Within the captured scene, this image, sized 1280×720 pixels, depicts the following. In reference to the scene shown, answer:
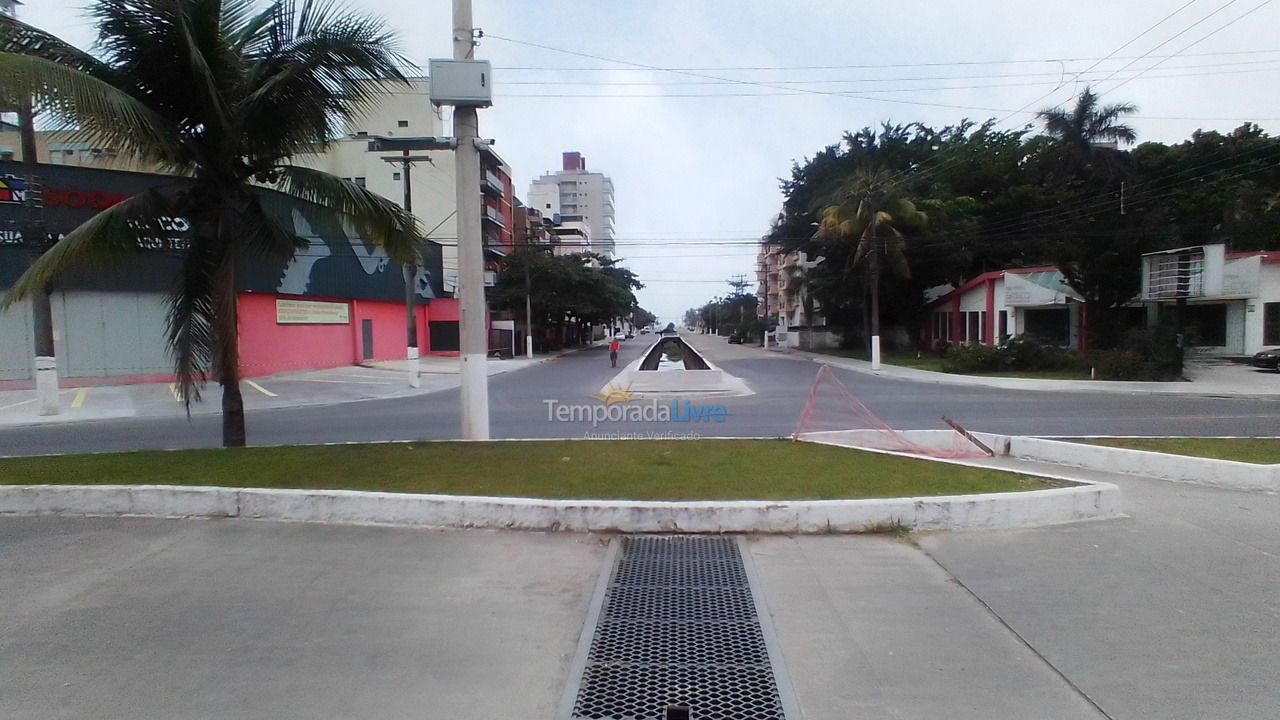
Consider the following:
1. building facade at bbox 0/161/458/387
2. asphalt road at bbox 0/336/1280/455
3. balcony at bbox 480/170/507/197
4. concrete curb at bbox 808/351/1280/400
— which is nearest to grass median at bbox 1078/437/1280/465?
asphalt road at bbox 0/336/1280/455

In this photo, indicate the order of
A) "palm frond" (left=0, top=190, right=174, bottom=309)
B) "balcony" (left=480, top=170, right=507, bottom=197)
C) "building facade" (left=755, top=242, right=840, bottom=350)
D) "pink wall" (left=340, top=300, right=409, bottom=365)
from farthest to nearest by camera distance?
"balcony" (left=480, top=170, right=507, bottom=197) → "building facade" (left=755, top=242, right=840, bottom=350) → "pink wall" (left=340, top=300, right=409, bottom=365) → "palm frond" (left=0, top=190, right=174, bottom=309)

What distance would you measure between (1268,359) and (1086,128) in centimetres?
2084

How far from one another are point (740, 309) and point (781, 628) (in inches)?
3602

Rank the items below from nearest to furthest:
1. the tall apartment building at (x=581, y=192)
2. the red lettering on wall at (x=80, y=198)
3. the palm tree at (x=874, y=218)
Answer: the red lettering on wall at (x=80, y=198)
the palm tree at (x=874, y=218)
the tall apartment building at (x=581, y=192)

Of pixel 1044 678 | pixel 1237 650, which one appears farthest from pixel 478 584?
pixel 1237 650

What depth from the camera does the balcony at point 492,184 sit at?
155 ft

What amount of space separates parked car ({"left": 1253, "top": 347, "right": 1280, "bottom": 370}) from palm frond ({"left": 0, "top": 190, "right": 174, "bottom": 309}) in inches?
1220

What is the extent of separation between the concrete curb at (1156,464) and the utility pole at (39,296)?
57.7 feet

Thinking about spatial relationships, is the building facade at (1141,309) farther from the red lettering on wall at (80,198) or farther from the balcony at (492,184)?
the red lettering on wall at (80,198)

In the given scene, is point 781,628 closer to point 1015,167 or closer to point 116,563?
point 116,563


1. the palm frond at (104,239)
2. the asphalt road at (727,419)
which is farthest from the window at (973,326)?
the palm frond at (104,239)

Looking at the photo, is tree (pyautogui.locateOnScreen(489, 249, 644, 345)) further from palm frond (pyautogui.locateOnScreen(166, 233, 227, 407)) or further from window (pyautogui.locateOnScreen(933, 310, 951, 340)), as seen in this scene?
palm frond (pyautogui.locateOnScreen(166, 233, 227, 407))

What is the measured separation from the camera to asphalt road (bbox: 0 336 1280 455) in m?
12.5

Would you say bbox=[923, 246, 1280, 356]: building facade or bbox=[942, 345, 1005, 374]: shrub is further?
bbox=[942, 345, 1005, 374]: shrub
